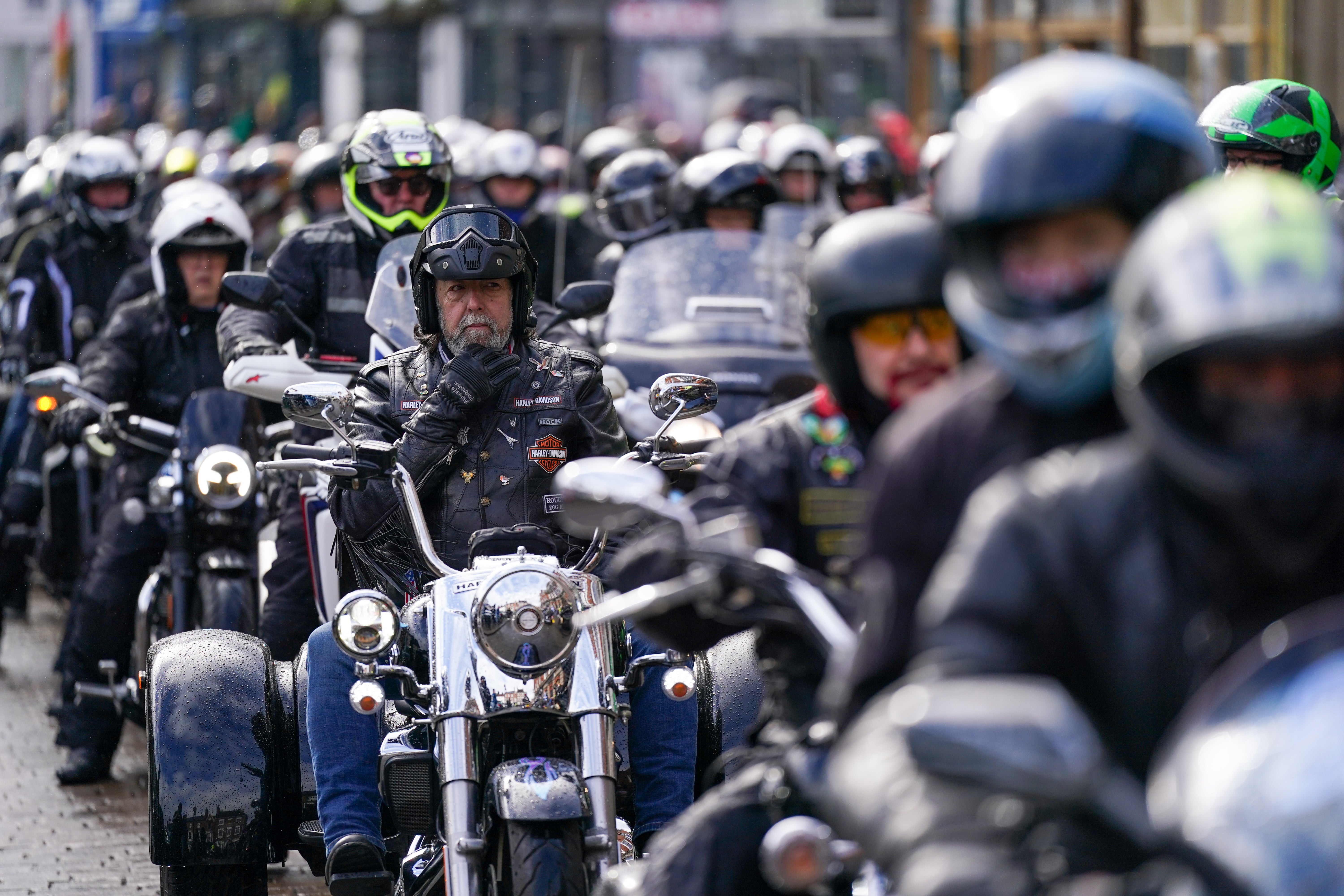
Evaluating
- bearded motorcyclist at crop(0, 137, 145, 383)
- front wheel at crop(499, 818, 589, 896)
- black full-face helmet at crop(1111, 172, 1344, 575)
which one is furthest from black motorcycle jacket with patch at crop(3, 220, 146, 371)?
black full-face helmet at crop(1111, 172, 1344, 575)

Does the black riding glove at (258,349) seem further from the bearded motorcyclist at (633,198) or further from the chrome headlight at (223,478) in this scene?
the bearded motorcyclist at (633,198)

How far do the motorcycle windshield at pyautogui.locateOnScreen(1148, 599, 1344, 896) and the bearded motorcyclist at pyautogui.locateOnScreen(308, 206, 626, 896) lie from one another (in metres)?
3.16

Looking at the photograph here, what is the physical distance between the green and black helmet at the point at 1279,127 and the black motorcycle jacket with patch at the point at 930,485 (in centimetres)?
406

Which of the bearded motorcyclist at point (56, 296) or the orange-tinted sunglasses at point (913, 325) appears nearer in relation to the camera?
the orange-tinted sunglasses at point (913, 325)

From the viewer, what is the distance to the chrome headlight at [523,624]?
473cm


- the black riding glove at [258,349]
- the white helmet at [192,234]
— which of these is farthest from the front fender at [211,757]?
the white helmet at [192,234]

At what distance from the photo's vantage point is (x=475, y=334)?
5.58 m

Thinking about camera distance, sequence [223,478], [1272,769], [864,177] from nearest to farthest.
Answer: [1272,769], [223,478], [864,177]

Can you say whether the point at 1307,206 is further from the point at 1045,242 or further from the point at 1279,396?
the point at 1045,242

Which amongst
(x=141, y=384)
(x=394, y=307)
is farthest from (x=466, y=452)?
(x=141, y=384)

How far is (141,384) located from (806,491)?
5334 mm

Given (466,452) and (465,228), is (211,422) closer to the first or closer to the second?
(465,228)

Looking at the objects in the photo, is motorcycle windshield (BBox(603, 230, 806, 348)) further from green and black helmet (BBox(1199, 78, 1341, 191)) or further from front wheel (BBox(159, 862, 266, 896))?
front wheel (BBox(159, 862, 266, 896))

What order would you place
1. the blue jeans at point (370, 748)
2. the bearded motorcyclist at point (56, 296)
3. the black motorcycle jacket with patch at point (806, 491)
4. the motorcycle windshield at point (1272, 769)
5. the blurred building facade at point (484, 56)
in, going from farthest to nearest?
1. the blurred building facade at point (484, 56)
2. the bearded motorcyclist at point (56, 296)
3. the blue jeans at point (370, 748)
4. the black motorcycle jacket with patch at point (806, 491)
5. the motorcycle windshield at point (1272, 769)
